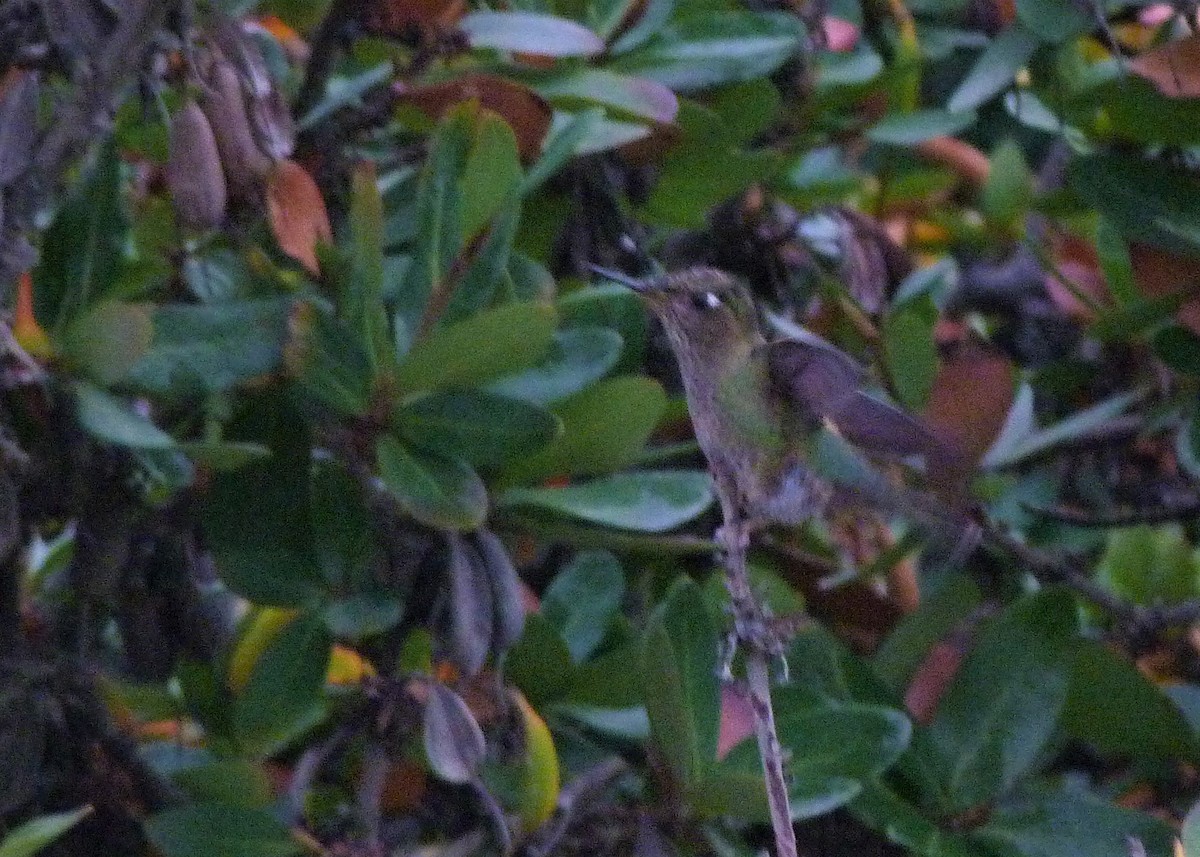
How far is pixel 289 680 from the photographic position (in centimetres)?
132

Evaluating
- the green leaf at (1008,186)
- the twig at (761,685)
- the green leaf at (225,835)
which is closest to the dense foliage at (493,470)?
the green leaf at (225,835)

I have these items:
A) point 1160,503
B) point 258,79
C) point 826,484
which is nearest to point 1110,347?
point 1160,503

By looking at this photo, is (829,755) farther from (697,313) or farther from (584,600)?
(697,313)

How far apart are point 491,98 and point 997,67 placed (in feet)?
1.98

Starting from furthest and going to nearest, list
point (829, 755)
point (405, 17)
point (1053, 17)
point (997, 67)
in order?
1. point (997, 67)
2. point (1053, 17)
3. point (405, 17)
4. point (829, 755)

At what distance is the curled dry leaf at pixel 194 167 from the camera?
120 cm

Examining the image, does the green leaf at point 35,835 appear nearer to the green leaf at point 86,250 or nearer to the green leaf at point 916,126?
the green leaf at point 86,250

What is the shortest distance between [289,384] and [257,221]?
0.14m

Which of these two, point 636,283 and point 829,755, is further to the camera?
point 636,283

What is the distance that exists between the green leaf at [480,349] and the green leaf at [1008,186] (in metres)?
1.07

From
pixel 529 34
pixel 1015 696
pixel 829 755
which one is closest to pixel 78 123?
pixel 529 34

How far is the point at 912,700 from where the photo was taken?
1.51 meters

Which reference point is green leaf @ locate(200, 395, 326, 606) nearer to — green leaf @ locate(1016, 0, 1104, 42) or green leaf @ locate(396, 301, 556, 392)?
green leaf @ locate(396, 301, 556, 392)

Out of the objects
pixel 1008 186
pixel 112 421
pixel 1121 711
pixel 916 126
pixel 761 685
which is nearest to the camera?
pixel 761 685
